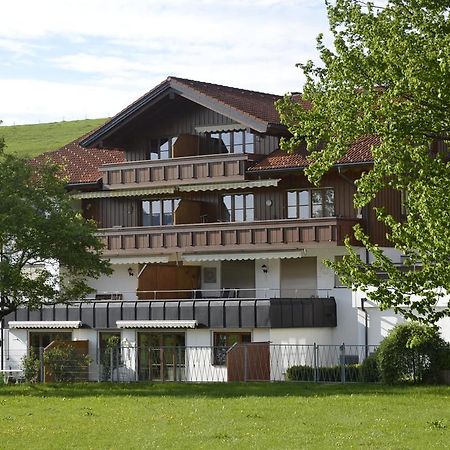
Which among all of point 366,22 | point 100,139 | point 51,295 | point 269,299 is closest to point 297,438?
point 366,22

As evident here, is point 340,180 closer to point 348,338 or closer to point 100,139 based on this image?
point 348,338

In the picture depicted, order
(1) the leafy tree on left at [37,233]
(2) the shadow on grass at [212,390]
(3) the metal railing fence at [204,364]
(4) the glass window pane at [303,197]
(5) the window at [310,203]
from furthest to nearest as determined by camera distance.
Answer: (4) the glass window pane at [303,197]
(5) the window at [310,203]
(3) the metal railing fence at [204,364]
(1) the leafy tree on left at [37,233]
(2) the shadow on grass at [212,390]

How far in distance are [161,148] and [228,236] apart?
22.2 ft

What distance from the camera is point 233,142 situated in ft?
188

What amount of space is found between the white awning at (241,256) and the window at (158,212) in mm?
3131

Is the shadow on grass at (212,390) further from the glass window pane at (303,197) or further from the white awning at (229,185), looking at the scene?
the glass window pane at (303,197)

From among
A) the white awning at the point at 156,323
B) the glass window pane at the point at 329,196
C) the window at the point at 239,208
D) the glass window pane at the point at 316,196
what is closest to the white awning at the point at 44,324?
the white awning at the point at 156,323

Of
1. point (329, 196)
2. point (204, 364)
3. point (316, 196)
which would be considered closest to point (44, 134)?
point (316, 196)

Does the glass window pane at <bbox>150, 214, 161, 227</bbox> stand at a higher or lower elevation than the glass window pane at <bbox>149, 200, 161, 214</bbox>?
lower

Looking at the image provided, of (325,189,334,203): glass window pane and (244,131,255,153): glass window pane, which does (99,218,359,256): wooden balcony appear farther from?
(244,131,255,153): glass window pane

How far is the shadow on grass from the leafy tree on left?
10.7 ft

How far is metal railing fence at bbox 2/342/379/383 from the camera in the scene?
4591cm

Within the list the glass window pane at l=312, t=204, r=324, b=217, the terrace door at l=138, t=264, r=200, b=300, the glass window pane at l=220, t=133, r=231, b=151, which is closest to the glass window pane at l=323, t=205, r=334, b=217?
the glass window pane at l=312, t=204, r=324, b=217

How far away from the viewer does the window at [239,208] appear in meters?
56.7
